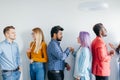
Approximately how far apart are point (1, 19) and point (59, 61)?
1267 millimetres

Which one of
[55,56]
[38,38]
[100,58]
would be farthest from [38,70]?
[100,58]

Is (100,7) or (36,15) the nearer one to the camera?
(100,7)

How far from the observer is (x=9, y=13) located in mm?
3982

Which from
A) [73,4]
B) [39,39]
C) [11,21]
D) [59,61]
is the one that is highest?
[73,4]

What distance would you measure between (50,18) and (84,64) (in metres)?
1.05

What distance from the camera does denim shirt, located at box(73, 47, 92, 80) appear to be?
345 cm

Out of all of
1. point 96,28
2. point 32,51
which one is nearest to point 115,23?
point 96,28

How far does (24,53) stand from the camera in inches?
156

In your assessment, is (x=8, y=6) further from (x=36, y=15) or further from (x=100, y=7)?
(x=100, y=7)

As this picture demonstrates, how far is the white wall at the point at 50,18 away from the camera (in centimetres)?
396

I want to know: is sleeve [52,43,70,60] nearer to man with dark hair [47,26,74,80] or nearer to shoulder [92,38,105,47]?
man with dark hair [47,26,74,80]

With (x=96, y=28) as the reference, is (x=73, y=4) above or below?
above

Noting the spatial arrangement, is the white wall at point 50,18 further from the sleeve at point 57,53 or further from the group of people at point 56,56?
the sleeve at point 57,53

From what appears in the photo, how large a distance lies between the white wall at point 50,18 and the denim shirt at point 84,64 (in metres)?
0.46
